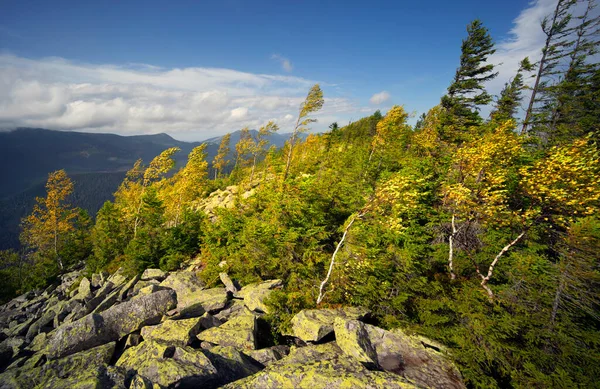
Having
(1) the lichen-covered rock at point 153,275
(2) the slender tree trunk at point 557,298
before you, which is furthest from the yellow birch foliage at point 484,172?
(1) the lichen-covered rock at point 153,275

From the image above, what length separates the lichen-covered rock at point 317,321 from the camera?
10.3m

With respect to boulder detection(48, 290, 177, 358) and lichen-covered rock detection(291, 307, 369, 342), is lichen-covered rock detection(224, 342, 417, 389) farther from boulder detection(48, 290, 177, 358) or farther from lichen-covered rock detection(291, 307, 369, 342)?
boulder detection(48, 290, 177, 358)

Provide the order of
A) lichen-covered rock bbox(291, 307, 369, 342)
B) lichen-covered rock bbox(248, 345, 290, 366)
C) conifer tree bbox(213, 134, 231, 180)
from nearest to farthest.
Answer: lichen-covered rock bbox(248, 345, 290, 366) < lichen-covered rock bbox(291, 307, 369, 342) < conifer tree bbox(213, 134, 231, 180)

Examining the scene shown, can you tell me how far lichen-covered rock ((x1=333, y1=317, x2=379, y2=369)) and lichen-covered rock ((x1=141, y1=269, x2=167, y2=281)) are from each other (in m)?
14.6

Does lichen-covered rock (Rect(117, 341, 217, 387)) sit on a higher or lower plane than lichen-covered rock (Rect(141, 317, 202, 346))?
higher

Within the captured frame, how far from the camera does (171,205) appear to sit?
88.1 feet

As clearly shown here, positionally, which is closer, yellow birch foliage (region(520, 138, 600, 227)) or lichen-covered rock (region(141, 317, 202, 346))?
lichen-covered rock (region(141, 317, 202, 346))

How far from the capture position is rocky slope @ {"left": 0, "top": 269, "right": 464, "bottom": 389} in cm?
674

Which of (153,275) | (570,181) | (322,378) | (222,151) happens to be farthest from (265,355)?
(222,151)

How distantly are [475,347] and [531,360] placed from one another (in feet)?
5.33

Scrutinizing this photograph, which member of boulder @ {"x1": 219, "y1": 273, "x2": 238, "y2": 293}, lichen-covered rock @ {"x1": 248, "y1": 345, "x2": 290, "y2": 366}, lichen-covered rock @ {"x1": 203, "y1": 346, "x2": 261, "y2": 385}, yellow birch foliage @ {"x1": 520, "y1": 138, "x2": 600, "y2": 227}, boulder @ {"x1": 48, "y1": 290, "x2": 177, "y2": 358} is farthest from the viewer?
boulder @ {"x1": 219, "y1": 273, "x2": 238, "y2": 293}

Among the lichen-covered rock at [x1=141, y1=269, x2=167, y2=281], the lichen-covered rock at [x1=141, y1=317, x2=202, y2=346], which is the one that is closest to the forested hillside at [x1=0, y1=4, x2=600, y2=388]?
the lichen-covered rock at [x1=141, y1=269, x2=167, y2=281]

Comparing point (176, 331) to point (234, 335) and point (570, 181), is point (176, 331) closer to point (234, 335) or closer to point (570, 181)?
point (234, 335)

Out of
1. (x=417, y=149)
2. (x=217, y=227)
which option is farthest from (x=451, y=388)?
(x=417, y=149)
